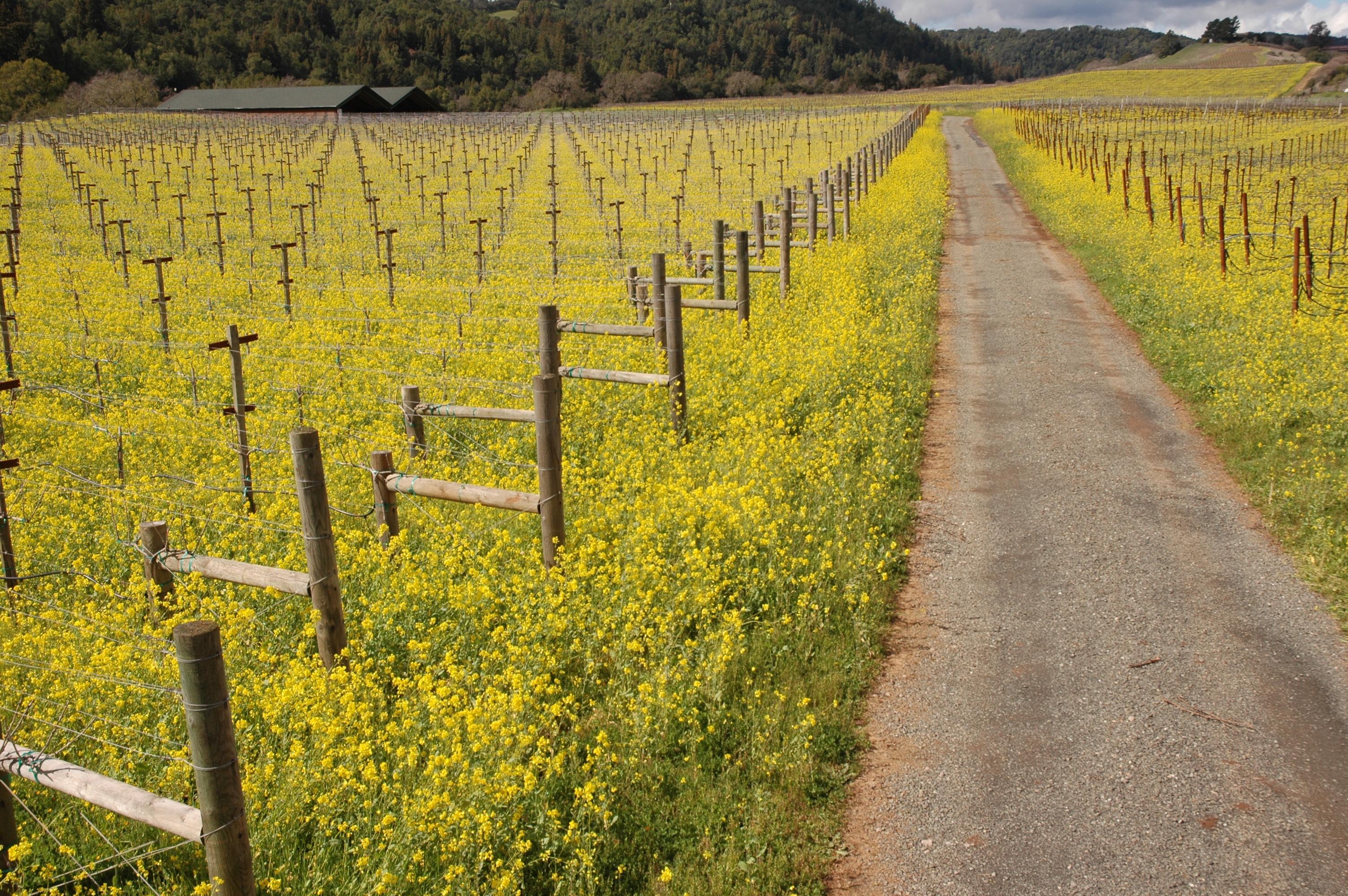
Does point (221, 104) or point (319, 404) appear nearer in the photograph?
point (319, 404)

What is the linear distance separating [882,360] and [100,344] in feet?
34.2

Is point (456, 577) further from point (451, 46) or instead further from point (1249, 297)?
point (451, 46)

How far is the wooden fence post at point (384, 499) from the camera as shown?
6547mm

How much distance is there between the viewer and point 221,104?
248 feet

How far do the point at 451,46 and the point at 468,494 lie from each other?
4675 inches

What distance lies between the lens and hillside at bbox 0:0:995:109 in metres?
92.1

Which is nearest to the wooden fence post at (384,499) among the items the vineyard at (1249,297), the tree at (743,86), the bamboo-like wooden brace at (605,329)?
the bamboo-like wooden brace at (605,329)

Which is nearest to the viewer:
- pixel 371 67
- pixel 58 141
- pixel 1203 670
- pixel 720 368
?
pixel 1203 670

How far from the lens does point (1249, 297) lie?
1441 centimetres

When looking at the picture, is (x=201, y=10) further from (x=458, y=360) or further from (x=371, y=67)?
(x=458, y=360)

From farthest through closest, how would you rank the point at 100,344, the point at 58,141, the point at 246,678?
the point at 58,141 < the point at 100,344 < the point at 246,678

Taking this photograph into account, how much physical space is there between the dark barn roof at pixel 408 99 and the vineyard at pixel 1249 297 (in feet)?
179

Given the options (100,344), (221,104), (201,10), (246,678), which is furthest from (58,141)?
(201,10)

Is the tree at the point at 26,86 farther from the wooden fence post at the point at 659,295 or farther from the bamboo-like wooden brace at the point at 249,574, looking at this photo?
the bamboo-like wooden brace at the point at 249,574
